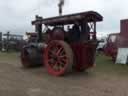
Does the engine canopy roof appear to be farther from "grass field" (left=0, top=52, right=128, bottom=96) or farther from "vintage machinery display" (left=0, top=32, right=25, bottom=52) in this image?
"vintage machinery display" (left=0, top=32, right=25, bottom=52)

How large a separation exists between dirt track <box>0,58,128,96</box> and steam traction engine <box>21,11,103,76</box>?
361 millimetres

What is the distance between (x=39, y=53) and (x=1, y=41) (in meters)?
13.4

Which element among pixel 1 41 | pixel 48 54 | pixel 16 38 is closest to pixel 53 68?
pixel 48 54

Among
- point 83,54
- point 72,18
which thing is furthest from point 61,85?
point 72,18

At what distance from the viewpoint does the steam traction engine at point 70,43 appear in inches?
313

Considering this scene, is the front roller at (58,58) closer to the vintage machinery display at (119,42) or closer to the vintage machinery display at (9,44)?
the vintage machinery display at (119,42)

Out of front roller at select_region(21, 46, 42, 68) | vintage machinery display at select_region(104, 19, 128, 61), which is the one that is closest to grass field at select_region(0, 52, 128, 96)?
front roller at select_region(21, 46, 42, 68)

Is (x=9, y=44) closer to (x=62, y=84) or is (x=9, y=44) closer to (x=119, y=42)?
(x=119, y=42)

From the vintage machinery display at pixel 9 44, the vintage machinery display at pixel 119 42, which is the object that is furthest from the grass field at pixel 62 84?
the vintage machinery display at pixel 9 44

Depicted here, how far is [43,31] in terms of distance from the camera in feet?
30.8

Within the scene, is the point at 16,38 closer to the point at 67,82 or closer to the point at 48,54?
the point at 48,54

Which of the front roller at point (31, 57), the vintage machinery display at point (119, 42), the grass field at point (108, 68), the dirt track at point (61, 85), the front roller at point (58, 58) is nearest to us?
the dirt track at point (61, 85)

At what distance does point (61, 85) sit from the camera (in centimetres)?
670

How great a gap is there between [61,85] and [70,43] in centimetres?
214
